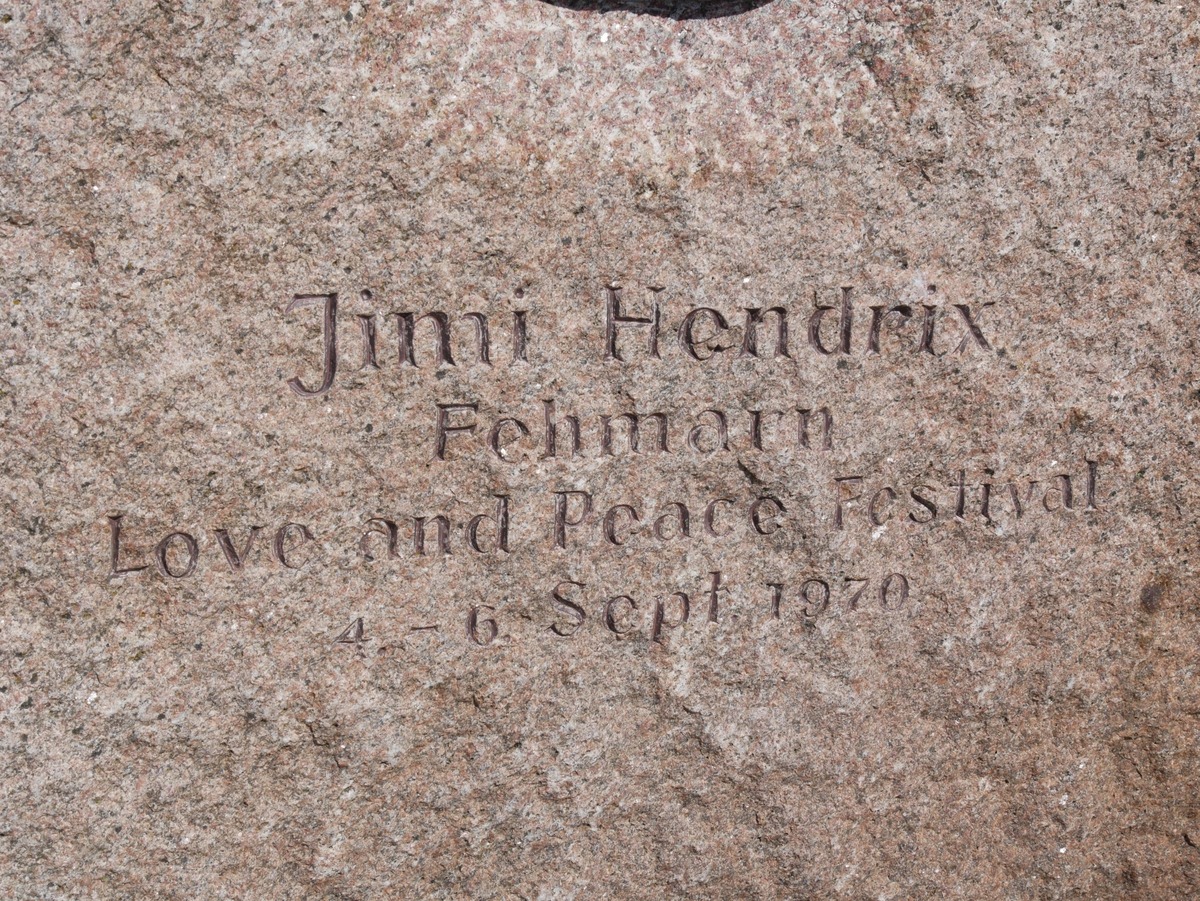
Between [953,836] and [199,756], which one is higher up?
[199,756]

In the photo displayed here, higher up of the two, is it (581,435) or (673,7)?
(673,7)

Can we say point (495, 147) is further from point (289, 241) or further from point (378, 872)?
point (378, 872)

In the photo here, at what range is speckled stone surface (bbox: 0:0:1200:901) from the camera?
1.56 metres

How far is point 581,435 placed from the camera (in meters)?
1.76

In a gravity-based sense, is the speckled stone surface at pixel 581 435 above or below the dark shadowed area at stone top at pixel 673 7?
below

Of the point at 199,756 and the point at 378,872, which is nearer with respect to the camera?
the point at 199,756

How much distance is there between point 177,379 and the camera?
1594 mm

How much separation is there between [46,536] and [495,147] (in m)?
0.84

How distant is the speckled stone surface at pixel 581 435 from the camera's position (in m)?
1.56

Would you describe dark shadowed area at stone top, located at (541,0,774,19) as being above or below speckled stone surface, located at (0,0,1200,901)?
above

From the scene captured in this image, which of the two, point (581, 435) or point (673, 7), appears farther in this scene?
point (581, 435)

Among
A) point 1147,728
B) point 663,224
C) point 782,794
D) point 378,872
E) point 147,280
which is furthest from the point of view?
point 1147,728

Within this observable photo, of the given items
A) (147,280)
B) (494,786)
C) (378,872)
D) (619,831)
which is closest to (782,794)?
(619,831)

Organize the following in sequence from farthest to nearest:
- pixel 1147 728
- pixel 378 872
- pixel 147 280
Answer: pixel 1147 728 → pixel 378 872 → pixel 147 280
